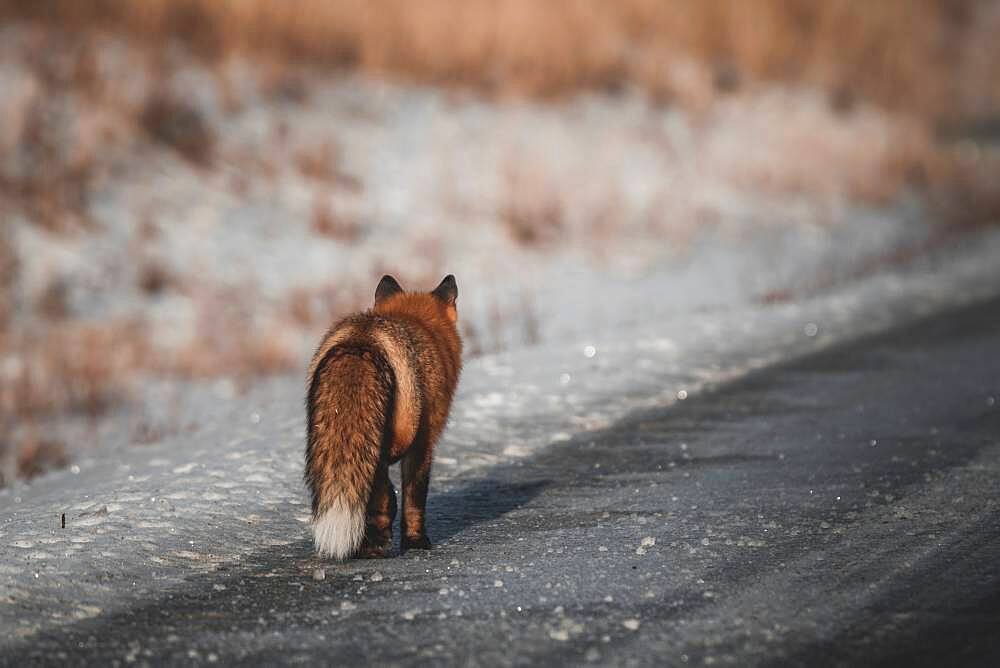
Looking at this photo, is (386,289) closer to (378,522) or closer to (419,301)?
(419,301)

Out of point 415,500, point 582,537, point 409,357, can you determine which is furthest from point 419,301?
point 582,537

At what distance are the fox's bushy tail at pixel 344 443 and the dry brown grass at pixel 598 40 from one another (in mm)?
15239

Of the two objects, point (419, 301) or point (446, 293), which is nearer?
point (419, 301)

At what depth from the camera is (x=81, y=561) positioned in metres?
5.62

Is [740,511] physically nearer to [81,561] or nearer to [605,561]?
[605,561]

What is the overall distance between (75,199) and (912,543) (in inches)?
510

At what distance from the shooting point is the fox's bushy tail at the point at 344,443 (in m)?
5.31

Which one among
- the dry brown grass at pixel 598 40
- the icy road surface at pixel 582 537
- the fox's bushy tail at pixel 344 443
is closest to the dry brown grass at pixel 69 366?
the icy road surface at pixel 582 537

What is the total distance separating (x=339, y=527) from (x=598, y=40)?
71.5ft

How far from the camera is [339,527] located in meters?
5.30

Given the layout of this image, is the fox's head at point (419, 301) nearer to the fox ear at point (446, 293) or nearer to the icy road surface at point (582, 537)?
the fox ear at point (446, 293)

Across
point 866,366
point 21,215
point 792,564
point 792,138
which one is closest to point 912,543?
point 792,564

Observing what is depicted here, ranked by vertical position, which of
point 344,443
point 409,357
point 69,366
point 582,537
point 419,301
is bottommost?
point 582,537

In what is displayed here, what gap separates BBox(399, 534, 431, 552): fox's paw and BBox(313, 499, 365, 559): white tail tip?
61 centimetres
